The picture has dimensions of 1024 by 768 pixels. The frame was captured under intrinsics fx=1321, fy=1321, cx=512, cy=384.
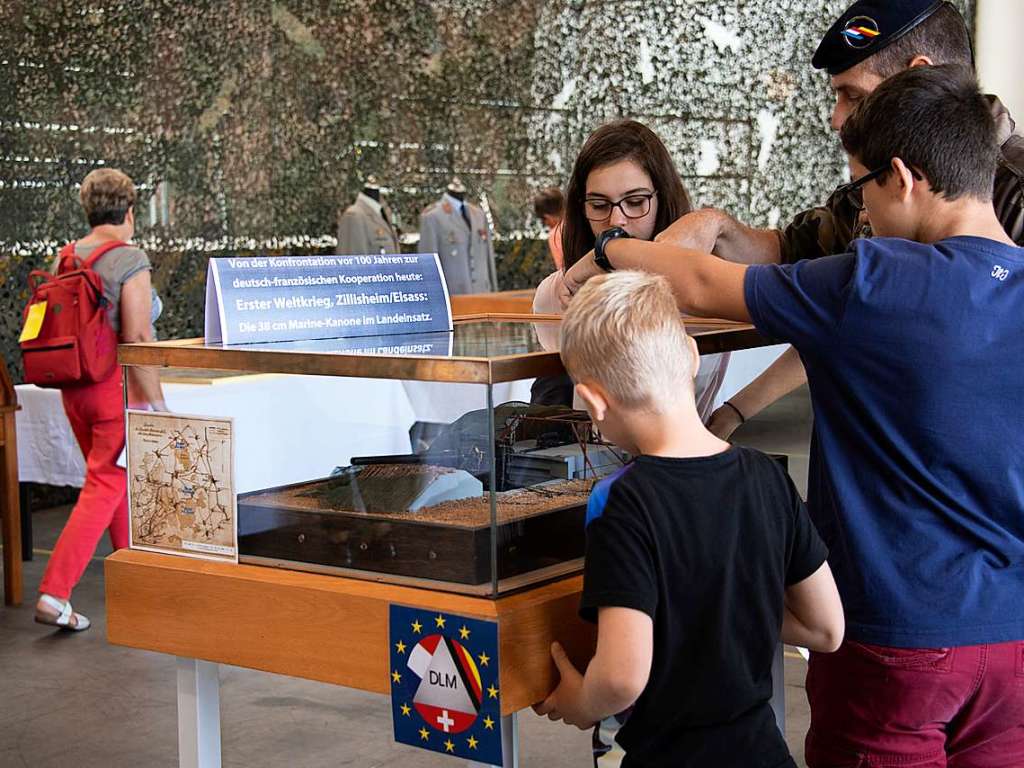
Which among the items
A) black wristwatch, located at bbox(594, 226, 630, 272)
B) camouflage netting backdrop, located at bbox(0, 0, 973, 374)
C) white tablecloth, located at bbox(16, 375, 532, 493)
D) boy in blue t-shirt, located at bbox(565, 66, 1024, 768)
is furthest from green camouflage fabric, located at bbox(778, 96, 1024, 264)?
camouflage netting backdrop, located at bbox(0, 0, 973, 374)

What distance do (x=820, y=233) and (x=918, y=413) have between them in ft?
2.06

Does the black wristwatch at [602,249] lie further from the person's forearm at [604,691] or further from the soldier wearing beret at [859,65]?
the person's forearm at [604,691]

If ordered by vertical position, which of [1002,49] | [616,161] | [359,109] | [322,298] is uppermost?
[1002,49]

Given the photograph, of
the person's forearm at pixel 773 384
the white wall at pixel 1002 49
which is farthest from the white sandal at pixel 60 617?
the white wall at pixel 1002 49

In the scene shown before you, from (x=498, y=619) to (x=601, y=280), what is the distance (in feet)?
1.34

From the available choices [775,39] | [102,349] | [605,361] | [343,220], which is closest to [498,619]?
[605,361]

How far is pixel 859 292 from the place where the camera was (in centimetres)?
150

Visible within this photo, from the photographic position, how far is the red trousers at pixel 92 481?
418 cm

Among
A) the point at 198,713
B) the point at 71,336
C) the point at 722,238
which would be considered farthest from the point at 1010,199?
the point at 71,336

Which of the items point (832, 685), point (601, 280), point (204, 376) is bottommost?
point (832, 685)

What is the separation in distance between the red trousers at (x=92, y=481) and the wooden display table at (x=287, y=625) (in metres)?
2.36

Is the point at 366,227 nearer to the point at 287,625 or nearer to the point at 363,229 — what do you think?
the point at 363,229

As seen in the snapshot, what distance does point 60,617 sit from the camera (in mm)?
4164

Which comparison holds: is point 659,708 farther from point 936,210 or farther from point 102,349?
point 102,349
